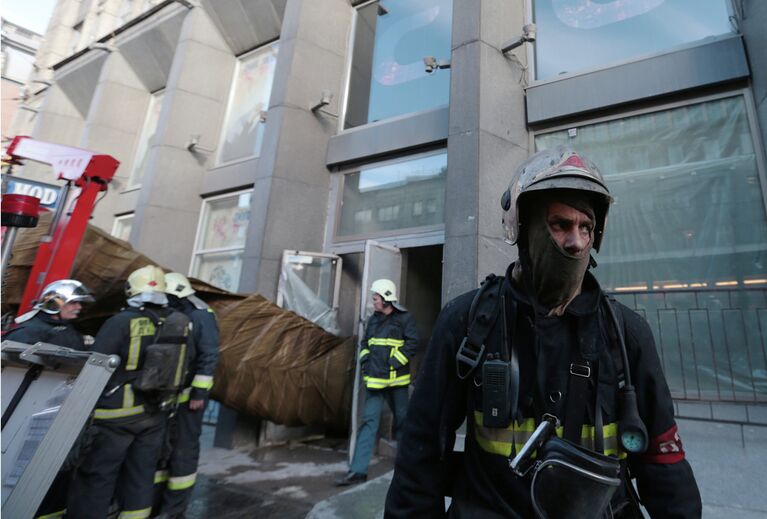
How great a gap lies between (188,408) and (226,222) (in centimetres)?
556

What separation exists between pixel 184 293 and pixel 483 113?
13.3ft

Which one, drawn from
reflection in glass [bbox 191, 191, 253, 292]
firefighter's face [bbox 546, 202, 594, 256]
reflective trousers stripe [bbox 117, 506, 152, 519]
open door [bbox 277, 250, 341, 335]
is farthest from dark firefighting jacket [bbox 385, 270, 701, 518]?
reflection in glass [bbox 191, 191, 253, 292]

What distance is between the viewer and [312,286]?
695 centimetres

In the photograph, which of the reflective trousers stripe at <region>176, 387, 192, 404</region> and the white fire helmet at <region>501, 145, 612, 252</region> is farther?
the reflective trousers stripe at <region>176, 387, 192, 404</region>

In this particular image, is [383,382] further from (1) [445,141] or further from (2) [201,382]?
(1) [445,141]

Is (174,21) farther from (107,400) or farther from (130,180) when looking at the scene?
(107,400)

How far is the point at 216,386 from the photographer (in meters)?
4.81

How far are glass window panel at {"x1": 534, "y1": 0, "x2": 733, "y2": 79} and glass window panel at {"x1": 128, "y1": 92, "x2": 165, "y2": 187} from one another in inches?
399

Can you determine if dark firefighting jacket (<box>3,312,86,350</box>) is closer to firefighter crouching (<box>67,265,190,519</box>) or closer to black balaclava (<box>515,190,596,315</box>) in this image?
firefighter crouching (<box>67,265,190,519</box>)

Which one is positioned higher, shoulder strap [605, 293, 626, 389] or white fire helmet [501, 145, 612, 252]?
white fire helmet [501, 145, 612, 252]

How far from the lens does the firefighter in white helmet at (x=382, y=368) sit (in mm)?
4484

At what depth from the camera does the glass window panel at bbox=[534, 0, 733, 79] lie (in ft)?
16.5

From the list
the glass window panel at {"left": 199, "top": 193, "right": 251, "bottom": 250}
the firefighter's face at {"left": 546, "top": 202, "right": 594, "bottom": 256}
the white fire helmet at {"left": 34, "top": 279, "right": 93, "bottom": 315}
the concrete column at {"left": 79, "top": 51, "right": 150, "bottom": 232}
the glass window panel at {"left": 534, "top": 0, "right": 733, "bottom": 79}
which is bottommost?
the white fire helmet at {"left": 34, "top": 279, "right": 93, "bottom": 315}

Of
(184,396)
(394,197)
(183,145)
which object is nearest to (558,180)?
(184,396)
